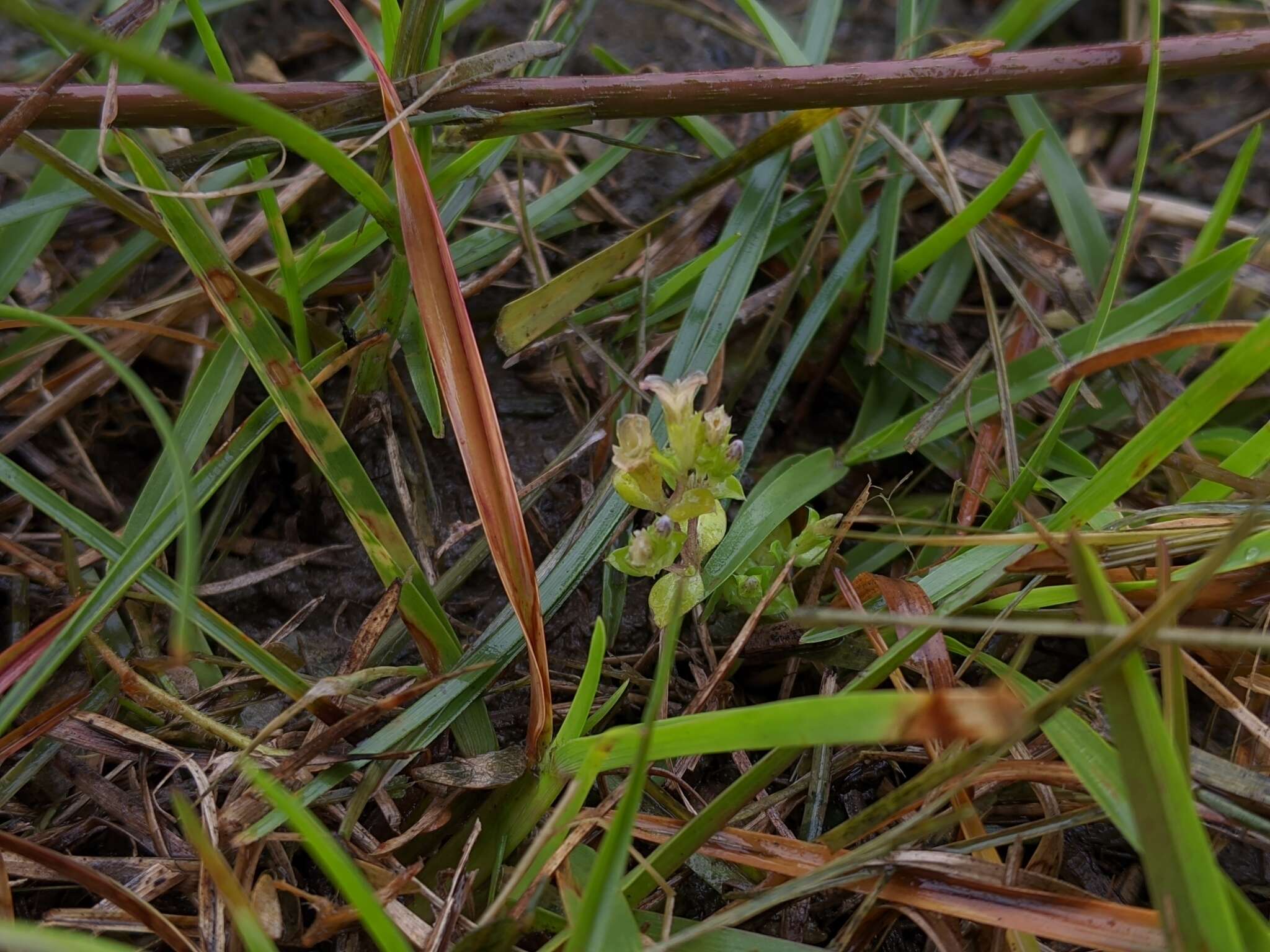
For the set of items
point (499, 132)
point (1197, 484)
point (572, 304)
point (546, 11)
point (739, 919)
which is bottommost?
point (739, 919)

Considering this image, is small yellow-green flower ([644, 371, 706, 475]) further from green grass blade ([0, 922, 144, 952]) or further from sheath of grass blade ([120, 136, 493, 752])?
green grass blade ([0, 922, 144, 952])

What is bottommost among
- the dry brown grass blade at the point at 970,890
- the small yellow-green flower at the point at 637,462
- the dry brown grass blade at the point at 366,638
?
the dry brown grass blade at the point at 970,890

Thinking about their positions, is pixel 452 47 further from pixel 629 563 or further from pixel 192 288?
pixel 629 563

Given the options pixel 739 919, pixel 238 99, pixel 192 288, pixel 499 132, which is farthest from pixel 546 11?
pixel 739 919

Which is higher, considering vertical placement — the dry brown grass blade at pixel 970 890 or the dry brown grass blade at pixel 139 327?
the dry brown grass blade at pixel 139 327

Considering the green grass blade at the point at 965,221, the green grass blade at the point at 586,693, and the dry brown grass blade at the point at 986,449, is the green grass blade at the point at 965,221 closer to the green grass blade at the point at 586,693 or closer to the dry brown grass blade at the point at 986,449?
the dry brown grass blade at the point at 986,449

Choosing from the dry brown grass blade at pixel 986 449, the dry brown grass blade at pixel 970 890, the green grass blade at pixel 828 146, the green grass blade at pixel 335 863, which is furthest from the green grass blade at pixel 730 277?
the green grass blade at pixel 335 863
